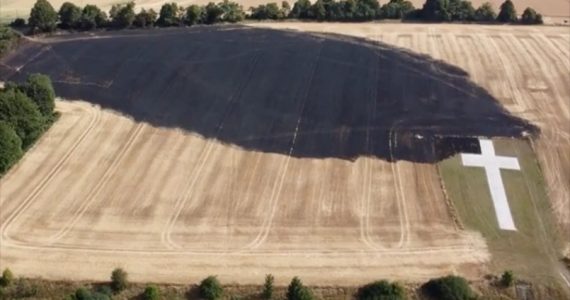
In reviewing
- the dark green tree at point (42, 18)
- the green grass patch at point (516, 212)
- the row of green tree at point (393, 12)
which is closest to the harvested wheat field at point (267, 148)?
the green grass patch at point (516, 212)

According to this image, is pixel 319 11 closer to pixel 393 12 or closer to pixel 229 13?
pixel 393 12

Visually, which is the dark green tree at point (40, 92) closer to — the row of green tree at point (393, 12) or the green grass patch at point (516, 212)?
the green grass patch at point (516, 212)

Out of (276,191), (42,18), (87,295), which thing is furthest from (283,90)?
(42,18)

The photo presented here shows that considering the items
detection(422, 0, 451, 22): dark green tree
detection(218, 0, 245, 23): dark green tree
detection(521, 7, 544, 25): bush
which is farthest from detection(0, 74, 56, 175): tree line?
detection(521, 7, 544, 25): bush

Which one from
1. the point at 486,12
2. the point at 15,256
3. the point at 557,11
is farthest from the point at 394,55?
the point at 15,256

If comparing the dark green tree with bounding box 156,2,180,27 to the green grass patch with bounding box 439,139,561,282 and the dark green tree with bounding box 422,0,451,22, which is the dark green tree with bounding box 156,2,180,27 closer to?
the dark green tree with bounding box 422,0,451,22

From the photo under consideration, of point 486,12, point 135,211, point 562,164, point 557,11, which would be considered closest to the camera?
point 135,211

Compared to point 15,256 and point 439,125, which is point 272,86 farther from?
point 15,256
